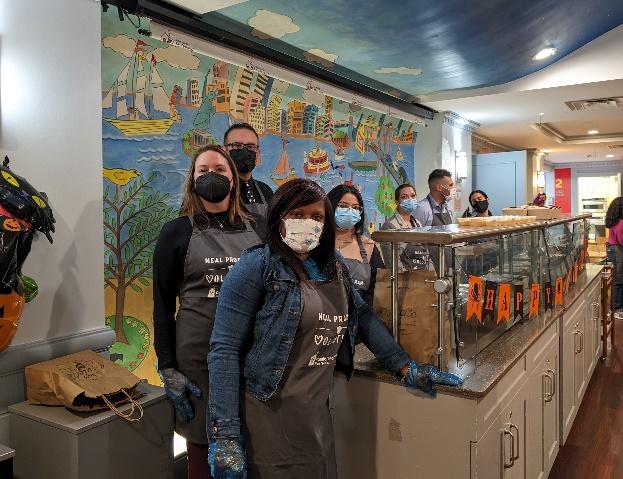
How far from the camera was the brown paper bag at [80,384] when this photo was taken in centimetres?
196

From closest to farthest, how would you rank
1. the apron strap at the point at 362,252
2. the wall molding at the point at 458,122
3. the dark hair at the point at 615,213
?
the apron strap at the point at 362,252 → the wall molding at the point at 458,122 → the dark hair at the point at 615,213

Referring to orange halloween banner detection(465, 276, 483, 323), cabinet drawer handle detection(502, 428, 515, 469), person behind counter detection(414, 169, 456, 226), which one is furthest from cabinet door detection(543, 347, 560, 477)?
person behind counter detection(414, 169, 456, 226)

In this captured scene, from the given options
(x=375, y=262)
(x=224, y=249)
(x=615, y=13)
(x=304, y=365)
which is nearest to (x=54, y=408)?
(x=224, y=249)

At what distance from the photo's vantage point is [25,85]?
215cm

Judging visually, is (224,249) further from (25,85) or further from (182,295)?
(25,85)

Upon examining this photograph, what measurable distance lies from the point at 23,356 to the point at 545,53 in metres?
5.12

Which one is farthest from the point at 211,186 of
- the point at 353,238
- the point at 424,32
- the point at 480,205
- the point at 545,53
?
the point at 545,53

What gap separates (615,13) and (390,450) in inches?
177

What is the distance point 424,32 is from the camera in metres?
4.17

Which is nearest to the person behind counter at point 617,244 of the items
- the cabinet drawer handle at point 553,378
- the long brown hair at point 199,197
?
the cabinet drawer handle at point 553,378

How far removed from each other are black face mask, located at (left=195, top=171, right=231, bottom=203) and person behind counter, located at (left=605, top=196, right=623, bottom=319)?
739 cm

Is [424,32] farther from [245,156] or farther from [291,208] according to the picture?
[291,208]

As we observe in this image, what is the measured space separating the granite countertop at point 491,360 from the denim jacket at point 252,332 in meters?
0.60

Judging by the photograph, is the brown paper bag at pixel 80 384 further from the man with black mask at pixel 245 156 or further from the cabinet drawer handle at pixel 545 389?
the cabinet drawer handle at pixel 545 389
